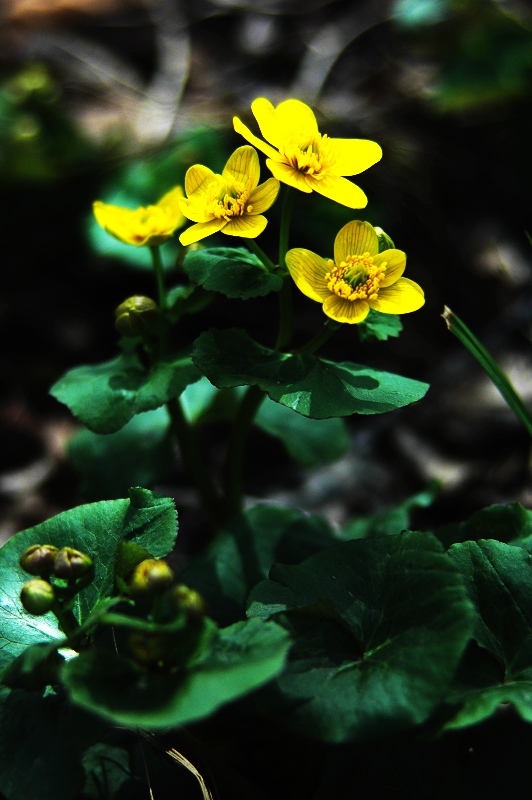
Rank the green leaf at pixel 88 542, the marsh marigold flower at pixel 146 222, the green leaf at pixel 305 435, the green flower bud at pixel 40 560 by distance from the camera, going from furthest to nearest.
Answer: the green leaf at pixel 305 435 < the marsh marigold flower at pixel 146 222 < the green leaf at pixel 88 542 < the green flower bud at pixel 40 560

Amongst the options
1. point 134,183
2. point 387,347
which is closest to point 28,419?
point 134,183

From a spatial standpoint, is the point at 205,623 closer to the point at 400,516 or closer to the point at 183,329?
the point at 400,516

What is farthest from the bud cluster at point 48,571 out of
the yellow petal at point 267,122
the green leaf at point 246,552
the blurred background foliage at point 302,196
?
the blurred background foliage at point 302,196

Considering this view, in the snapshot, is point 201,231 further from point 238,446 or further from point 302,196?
point 302,196

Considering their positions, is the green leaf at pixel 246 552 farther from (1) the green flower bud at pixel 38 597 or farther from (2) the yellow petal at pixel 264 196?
(2) the yellow petal at pixel 264 196

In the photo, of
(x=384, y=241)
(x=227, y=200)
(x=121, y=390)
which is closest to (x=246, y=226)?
(x=227, y=200)
